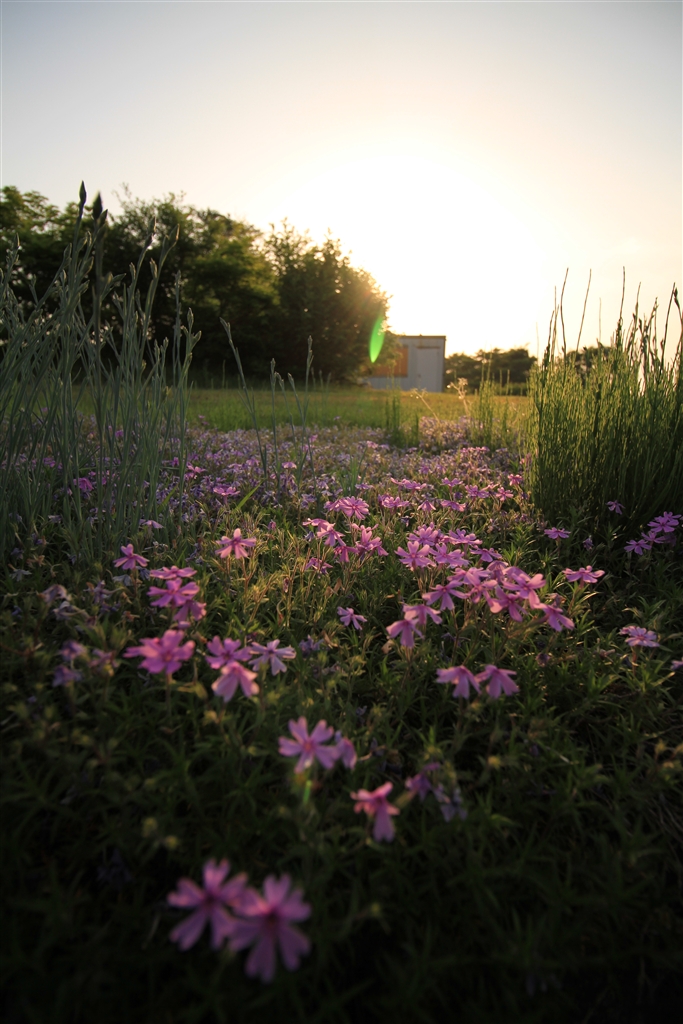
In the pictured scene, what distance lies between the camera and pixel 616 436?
243 cm

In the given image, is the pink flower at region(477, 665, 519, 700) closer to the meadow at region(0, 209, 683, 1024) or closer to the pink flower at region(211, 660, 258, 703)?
the meadow at region(0, 209, 683, 1024)

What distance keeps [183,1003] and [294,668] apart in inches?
25.7

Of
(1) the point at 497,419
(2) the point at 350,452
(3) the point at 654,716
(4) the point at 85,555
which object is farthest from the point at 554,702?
(1) the point at 497,419

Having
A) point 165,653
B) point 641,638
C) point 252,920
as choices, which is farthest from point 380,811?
point 641,638

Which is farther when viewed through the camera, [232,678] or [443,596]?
[443,596]

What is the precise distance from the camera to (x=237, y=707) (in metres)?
1.23

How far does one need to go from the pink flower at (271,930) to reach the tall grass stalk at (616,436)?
6.80ft

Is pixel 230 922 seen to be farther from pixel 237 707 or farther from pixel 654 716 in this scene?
pixel 654 716

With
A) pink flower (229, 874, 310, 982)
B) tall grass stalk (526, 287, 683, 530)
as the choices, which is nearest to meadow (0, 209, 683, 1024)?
pink flower (229, 874, 310, 982)

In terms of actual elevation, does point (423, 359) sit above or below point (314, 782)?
above

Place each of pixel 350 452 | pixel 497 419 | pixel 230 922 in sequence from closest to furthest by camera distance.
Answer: pixel 230 922, pixel 350 452, pixel 497 419

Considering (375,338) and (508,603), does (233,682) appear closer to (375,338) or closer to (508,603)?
(508,603)

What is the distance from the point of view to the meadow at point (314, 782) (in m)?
0.77

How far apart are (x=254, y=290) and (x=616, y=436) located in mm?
18281
